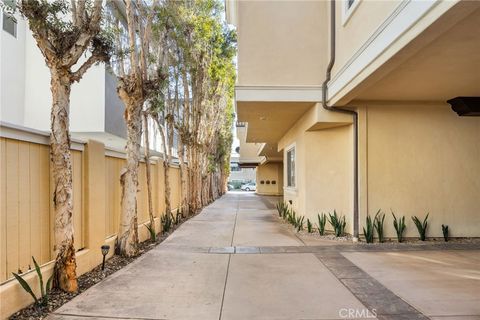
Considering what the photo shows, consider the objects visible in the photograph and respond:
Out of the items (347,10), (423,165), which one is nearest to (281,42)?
(347,10)

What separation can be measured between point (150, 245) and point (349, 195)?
5.06 m

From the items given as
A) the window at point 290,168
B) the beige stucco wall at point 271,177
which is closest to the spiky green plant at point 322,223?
the window at point 290,168

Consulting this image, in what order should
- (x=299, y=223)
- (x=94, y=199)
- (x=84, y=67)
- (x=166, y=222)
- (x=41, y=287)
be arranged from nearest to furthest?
(x=41, y=287), (x=84, y=67), (x=94, y=199), (x=299, y=223), (x=166, y=222)

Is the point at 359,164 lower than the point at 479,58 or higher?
lower

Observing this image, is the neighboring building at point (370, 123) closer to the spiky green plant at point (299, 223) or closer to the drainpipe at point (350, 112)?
the drainpipe at point (350, 112)

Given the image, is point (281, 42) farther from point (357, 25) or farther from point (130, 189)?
point (130, 189)

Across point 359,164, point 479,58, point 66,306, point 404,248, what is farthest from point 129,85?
point 404,248

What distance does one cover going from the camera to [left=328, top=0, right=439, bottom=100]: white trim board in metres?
4.85

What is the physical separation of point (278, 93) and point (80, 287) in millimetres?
6118

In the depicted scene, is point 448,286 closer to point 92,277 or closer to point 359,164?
point 359,164

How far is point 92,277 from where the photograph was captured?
612 cm

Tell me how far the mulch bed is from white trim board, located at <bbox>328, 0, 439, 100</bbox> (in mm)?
5585

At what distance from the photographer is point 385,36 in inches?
232

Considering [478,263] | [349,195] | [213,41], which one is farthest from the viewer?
[213,41]
